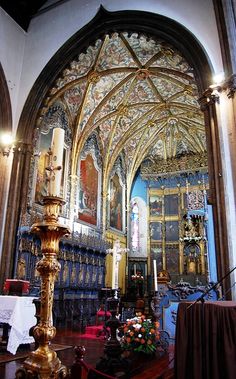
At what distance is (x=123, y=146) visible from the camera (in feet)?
55.8

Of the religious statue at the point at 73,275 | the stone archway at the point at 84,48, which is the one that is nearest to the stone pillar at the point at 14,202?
the stone archway at the point at 84,48

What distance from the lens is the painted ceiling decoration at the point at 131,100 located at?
37.4 feet

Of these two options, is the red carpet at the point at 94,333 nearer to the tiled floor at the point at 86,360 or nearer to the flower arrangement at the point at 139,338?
the tiled floor at the point at 86,360

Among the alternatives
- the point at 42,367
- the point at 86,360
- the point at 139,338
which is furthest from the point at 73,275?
the point at 42,367

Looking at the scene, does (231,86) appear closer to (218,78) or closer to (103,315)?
(218,78)

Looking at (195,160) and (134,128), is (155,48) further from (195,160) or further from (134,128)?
(195,160)

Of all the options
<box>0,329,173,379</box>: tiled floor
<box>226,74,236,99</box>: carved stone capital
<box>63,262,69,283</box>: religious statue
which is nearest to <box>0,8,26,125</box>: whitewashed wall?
<box>63,262,69,283</box>: religious statue

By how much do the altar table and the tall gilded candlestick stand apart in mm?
1387

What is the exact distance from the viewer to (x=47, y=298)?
245cm

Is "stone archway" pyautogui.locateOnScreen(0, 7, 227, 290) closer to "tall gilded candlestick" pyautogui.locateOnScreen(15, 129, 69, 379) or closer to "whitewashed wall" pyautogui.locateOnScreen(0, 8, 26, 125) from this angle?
"whitewashed wall" pyautogui.locateOnScreen(0, 8, 26, 125)

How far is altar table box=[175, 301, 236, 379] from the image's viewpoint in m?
2.97

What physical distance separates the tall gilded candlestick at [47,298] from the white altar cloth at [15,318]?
3273 mm

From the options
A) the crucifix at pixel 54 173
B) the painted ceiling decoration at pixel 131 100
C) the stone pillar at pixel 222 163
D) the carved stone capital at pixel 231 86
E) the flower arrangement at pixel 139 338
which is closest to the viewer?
the crucifix at pixel 54 173

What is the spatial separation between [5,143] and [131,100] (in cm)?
687
